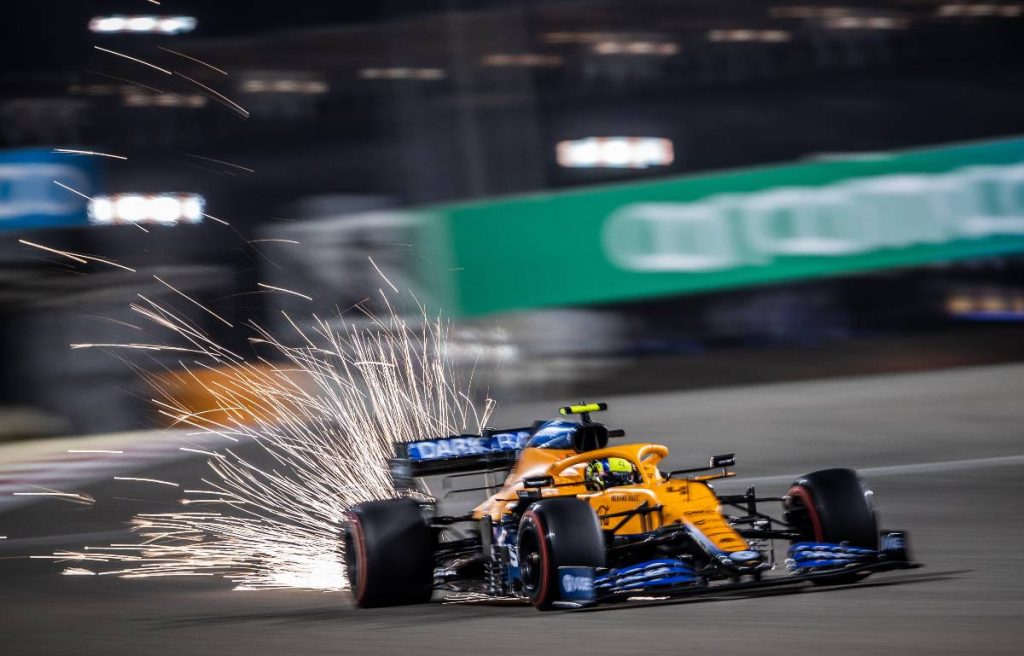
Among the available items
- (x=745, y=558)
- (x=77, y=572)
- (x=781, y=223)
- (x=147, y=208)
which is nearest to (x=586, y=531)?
(x=745, y=558)

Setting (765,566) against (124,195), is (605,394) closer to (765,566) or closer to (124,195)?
(124,195)

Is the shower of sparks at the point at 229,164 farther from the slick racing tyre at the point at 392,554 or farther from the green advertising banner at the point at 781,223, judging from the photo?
the slick racing tyre at the point at 392,554

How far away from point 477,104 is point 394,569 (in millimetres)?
10182

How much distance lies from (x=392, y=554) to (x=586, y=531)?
1.60m

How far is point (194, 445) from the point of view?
58.5 feet

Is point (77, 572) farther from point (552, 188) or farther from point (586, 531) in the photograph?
point (552, 188)

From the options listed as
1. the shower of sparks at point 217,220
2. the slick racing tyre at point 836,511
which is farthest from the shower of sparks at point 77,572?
the shower of sparks at point 217,220

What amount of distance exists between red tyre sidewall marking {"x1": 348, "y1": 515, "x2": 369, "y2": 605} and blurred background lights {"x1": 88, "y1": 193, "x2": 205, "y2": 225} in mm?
13320

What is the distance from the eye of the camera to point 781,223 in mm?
17891

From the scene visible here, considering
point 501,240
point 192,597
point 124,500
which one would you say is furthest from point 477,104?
point 192,597

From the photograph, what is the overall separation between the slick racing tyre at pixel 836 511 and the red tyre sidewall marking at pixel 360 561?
2.26m

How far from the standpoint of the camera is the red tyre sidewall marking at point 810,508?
25.4ft

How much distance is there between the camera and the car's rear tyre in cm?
765

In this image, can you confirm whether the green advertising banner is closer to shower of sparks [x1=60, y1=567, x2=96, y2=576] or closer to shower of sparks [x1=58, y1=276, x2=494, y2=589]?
shower of sparks [x1=58, y1=276, x2=494, y2=589]
